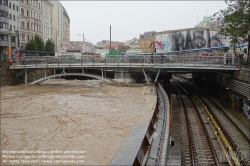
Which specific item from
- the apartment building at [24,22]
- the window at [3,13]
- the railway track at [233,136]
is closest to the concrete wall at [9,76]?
the apartment building at [24,22]

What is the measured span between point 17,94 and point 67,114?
38.1 feet

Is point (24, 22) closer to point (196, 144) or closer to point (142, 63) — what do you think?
point (142, 63)

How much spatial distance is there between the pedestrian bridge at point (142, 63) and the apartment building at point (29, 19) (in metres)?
24.7

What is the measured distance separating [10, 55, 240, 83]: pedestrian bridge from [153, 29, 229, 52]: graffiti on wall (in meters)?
9.06

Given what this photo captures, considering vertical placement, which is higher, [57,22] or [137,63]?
[57,22]

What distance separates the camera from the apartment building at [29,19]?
5711 cm

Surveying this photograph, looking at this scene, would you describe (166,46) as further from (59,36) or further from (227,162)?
(59,36)

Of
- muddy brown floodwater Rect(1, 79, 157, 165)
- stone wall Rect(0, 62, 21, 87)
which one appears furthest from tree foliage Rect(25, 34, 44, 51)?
muddy brown floodwater Rect(1, 79, 157, 165)

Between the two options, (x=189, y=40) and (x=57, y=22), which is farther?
(x=57, y=22)

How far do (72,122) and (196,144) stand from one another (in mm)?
6664

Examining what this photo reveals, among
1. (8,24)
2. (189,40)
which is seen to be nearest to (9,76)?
(8,24)

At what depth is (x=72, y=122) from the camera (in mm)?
16078

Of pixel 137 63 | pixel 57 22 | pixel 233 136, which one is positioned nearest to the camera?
pixel 233 136

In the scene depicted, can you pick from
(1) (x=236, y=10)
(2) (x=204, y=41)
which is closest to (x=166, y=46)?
(2) (x=204, y=41)
